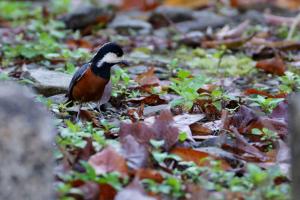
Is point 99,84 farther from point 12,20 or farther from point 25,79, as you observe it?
point 12,20

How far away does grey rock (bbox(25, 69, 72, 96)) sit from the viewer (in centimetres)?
544

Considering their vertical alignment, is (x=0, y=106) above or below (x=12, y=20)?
above

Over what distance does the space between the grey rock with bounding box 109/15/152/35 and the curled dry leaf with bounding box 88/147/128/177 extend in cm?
524

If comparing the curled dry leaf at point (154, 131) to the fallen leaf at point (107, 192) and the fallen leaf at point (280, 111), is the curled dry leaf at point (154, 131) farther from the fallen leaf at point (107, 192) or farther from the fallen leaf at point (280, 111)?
the fallen leaf at point (280, 111)

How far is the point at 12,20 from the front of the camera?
9.28 m

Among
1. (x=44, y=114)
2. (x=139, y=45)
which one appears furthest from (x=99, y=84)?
(x=139, y=45)

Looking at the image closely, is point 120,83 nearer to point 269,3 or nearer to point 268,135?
point 268,135

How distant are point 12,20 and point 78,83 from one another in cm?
455

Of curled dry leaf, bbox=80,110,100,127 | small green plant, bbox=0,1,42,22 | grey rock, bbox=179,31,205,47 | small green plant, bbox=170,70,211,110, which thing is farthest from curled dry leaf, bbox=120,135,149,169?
small green plant, bbox=0,1,42,22

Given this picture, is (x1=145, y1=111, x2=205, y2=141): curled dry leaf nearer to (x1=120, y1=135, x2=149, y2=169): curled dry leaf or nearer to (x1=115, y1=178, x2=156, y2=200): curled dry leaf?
(x1=120, y1=135, x2=149, y2=169): curled dry leaf

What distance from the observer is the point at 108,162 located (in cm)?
343

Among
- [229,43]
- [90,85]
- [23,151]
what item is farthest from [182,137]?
[229,43]

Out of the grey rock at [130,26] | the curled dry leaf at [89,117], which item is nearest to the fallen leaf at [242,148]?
the curled dry leaf at [89,117]

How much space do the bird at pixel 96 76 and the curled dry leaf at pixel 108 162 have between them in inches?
58.0
